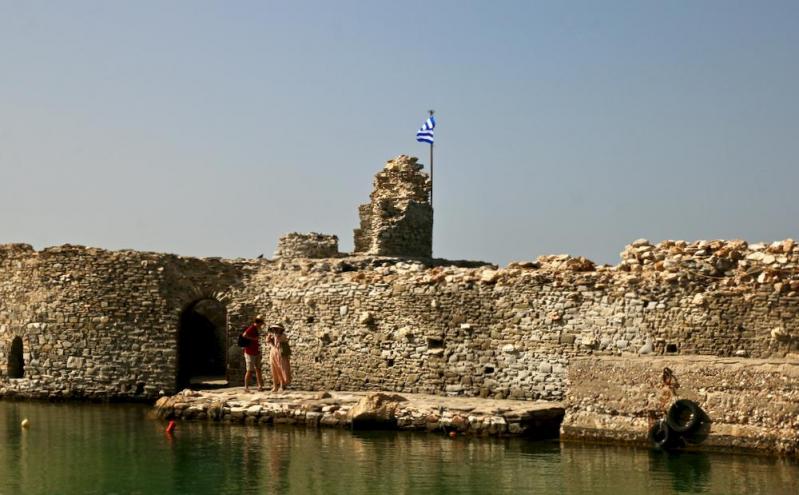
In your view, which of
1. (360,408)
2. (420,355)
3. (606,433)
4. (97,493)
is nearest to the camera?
(97,493)

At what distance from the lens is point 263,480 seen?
1550cm

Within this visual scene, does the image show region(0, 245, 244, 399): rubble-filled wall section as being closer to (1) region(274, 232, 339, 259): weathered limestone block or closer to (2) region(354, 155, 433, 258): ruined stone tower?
(1) region(274, 232, 339, 259): weathered limestone block

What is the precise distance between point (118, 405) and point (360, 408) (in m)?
6.97

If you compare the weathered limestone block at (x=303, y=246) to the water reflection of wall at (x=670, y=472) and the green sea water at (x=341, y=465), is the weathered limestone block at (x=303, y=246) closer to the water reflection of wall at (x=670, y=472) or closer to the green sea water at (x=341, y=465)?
the green sea water at (x=341, y=465)

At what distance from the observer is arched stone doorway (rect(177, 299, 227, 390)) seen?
1132 inches

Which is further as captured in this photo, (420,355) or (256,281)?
(256,281)

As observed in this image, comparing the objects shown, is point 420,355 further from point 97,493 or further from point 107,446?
point 97,493

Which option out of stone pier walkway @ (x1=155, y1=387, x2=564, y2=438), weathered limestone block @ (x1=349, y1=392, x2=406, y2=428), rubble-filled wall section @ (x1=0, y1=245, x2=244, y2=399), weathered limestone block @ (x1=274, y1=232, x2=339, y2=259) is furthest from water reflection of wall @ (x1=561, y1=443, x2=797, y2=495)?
weathered limestone block @ (x1=274, y1=232, x2=339, y2=259)

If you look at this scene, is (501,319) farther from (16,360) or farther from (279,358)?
(16,360)

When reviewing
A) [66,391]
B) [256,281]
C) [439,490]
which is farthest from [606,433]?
[66,391]

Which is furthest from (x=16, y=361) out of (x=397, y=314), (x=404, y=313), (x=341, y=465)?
(x=341, y=465)

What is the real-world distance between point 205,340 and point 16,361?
5.36 meters

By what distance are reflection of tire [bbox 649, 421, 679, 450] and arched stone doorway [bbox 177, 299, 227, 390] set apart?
12993mm

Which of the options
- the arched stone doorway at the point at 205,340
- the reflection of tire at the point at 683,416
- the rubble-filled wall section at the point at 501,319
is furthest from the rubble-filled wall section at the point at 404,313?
the arched stone doorway at the point at 205,340
